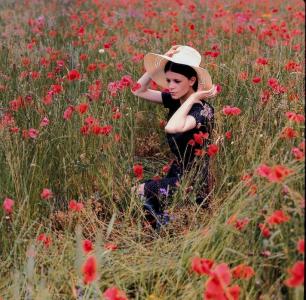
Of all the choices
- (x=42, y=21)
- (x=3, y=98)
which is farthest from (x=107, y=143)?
(x=42, y=21)

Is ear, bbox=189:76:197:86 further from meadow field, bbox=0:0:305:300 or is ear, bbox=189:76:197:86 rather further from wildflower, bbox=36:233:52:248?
wildflower, bbox=36:233:52:248

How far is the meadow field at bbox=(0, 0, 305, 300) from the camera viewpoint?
1908 mm

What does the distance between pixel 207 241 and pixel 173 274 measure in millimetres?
185

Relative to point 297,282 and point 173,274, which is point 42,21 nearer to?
point 173,274

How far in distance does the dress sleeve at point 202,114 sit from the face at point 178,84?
0.37 feet

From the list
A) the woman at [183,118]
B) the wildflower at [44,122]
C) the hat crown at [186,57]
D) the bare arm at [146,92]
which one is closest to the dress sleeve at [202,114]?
the woman at [183,118]

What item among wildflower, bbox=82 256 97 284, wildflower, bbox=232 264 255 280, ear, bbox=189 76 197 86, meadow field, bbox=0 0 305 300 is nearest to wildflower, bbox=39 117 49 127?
meadow field, bbox=0 0 305 300

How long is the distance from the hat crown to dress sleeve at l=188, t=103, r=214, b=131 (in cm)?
23

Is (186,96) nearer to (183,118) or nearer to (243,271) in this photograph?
(183,118)

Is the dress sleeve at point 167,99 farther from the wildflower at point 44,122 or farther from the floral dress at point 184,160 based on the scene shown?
the wildflower at point 44,122

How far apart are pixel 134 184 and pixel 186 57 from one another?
73cm

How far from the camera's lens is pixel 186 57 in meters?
3.13

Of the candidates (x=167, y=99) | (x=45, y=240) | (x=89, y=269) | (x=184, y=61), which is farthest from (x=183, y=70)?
(x=89, y=269)

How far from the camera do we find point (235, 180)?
293 centimetres
